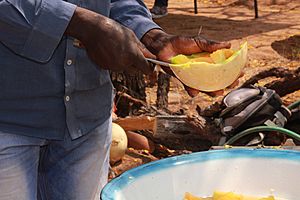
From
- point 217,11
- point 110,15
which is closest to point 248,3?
point 217,11

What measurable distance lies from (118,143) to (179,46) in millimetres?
2054

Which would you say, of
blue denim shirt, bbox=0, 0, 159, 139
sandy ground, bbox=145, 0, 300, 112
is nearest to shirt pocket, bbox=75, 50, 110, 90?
blue denim shirt, bbox=0, 0, 159, 139

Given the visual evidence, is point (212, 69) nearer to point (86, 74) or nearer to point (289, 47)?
point (86, 74)

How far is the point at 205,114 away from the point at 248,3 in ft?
21.8

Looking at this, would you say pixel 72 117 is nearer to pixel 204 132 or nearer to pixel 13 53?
pixel 13 53

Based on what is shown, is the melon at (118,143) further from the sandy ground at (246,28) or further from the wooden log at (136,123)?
the sandy ground at (246,28)

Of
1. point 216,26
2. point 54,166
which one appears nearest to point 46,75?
point 54,166

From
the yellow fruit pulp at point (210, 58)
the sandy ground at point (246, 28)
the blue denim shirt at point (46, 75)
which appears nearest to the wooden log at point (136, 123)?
the sandy ground at point (246, 28)

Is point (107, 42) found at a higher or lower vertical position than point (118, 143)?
higher

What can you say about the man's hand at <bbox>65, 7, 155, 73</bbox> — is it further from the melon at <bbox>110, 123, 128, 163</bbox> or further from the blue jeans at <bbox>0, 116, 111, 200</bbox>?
the melon at <bbox>110, 123, 128, 163</bbox>

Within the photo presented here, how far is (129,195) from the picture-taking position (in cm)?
152

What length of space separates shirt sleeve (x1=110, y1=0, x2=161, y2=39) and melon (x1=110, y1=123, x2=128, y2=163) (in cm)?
184

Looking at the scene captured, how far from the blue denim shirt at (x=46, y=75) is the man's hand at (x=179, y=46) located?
0.08 m

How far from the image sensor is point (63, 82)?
6.00 ft
